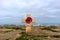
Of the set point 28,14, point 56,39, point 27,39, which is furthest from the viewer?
point 28,14

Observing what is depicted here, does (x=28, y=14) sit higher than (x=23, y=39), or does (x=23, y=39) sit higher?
(x=28, y=14)

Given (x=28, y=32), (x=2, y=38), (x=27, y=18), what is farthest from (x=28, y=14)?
(x=2, y=38)

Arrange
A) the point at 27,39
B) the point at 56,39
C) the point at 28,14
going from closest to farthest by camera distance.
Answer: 1. the point at 27,39
2. the point at 56,39
3. the point at 28,14

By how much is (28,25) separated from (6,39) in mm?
2934

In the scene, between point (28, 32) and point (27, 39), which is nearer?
point (27, 39)

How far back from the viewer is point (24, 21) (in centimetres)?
1584

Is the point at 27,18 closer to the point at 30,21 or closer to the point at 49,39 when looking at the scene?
the point at 30,21

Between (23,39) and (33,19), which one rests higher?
(33,19)

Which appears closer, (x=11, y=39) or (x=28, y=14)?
(x=11, y=39)

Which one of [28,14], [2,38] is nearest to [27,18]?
[28,14]

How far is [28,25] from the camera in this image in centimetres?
1611

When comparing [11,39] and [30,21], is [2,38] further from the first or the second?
[30,21]

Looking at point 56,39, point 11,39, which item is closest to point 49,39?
point 56,39

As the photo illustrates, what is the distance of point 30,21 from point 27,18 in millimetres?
374
